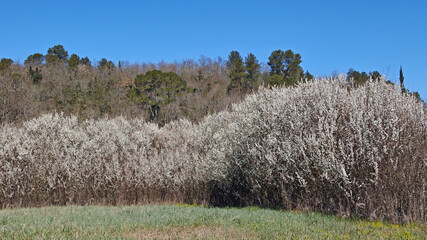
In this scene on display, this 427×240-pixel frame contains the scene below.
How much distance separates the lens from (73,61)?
2073 inches

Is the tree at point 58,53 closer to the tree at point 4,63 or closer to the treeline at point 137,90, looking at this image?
the treeline at point 137,90

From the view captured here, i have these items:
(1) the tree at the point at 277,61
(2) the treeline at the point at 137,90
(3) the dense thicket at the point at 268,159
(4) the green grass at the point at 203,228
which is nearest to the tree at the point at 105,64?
(2) the treeline at the point at 137,90

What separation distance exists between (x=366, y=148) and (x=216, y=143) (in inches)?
280

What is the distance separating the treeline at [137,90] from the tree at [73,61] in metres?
0.19

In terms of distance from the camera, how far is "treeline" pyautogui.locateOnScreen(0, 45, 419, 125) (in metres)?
25.5

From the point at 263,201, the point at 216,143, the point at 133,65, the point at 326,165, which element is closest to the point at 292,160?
the point at 326,165

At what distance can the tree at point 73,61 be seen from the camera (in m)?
51.7

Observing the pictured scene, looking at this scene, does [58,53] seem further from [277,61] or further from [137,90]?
[277,61]

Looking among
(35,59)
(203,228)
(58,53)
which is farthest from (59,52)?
(203,228)

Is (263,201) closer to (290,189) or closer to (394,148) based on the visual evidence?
(290,189)

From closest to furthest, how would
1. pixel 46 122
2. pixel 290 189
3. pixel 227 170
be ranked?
pixel 290 189 < pixel 227 170 < pixel 46 122

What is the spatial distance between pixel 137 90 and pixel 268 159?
27117 mm

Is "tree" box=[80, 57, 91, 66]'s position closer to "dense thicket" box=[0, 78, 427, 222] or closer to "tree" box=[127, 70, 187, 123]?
"tree" box=[127, 70, 187, 123]

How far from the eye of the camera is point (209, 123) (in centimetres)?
1645
